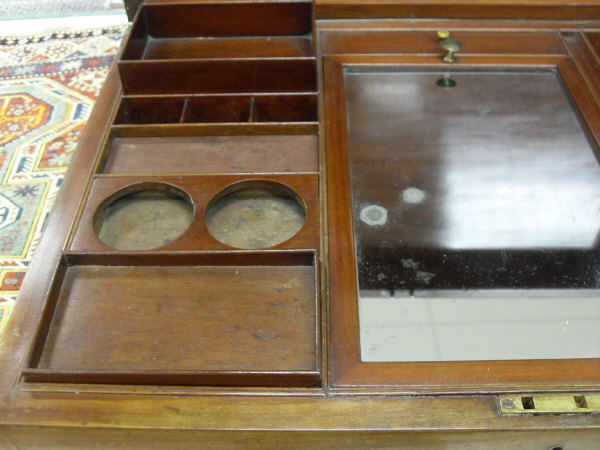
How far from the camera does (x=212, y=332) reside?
40.6 inches

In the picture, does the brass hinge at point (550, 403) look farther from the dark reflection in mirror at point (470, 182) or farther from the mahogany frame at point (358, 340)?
the dark reflection in mirror at point (470, 182)

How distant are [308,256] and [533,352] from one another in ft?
1.53

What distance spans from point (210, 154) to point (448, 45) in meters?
0.77

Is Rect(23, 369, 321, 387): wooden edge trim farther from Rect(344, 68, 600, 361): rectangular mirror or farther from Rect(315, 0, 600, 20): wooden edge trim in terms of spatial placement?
Rect(315, 0, 600, 20): wooden edge trim

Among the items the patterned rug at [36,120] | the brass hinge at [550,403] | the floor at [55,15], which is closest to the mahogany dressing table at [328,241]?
the brass hinge at [550,403]

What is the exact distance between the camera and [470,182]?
1390mm

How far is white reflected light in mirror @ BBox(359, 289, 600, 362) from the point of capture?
1.04 m

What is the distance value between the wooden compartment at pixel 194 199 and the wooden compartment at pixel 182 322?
0.04 meters

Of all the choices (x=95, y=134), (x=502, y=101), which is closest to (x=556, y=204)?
(x=502, y=101)

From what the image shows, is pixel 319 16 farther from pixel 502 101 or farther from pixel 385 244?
pixel 385 244

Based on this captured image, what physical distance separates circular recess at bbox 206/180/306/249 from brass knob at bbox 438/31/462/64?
0.70 metres

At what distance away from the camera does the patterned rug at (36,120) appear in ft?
5.00

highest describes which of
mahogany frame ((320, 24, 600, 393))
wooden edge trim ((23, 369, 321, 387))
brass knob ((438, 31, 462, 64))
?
brass knob ((438, 31, 462, 64))

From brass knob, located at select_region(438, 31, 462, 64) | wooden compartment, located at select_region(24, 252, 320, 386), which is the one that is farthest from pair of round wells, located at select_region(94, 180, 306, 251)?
brass knob, located at select_region(438, 31, 462, 64)
